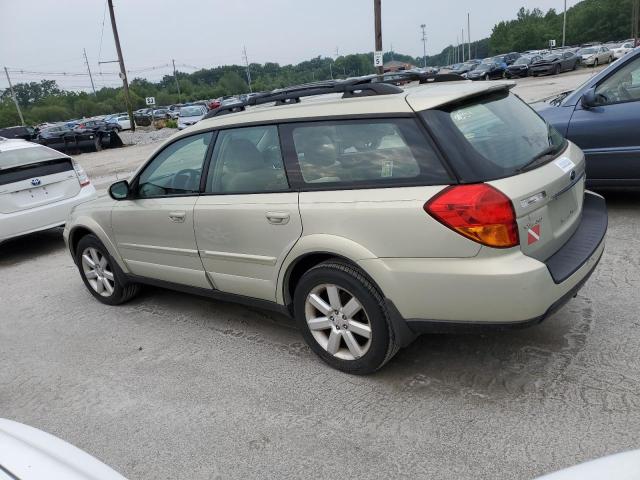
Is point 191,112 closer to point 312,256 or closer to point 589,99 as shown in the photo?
point 589,99

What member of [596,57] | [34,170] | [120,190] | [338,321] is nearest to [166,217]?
[120,190]

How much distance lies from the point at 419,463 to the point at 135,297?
3.39 metres

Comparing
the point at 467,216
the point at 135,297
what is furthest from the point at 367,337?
the point at 135,297

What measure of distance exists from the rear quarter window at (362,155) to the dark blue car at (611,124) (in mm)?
3388

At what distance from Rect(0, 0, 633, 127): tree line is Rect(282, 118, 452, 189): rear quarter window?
9277 centimetres

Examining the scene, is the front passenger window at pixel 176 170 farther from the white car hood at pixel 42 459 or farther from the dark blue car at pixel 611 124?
the dark blue car at pixel 611 124

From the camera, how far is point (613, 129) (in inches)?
206

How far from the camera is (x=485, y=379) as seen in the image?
303cm

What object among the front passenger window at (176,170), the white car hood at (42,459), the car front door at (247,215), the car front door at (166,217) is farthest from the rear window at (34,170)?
the white car hood at (42,459)

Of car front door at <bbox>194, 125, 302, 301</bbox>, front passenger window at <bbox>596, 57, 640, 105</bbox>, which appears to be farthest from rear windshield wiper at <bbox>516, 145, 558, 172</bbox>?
front passenger window at <bbox>596, 57, 640, 105</bbox>

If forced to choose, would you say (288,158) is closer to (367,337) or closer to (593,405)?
(367,337)

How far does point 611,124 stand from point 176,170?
13.7ft

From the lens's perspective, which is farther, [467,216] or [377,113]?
[377,113]

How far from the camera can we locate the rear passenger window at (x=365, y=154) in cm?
279
